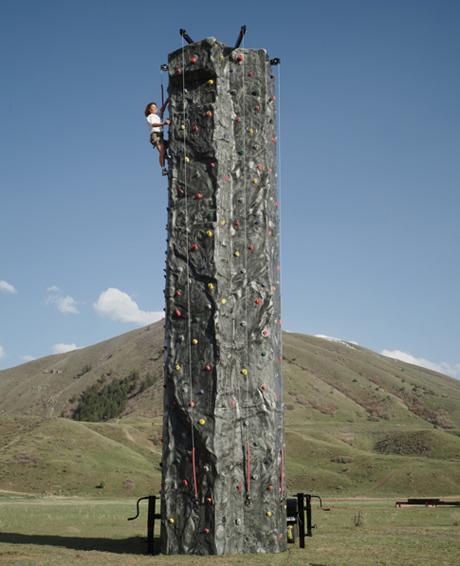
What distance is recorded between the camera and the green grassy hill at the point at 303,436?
3067 centimetres

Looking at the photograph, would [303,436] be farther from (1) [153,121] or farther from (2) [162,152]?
(1) [153,121]

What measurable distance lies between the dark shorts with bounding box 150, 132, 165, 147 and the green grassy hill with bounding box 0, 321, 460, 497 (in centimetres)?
2382

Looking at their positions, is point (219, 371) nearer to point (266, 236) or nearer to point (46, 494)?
point (266, 236)

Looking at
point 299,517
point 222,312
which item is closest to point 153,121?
point 222,312

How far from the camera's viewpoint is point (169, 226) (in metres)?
9.66

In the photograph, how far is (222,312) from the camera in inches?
359

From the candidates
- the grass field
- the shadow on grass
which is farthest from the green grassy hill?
the shadow on grass

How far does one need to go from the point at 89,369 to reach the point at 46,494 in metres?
74.9

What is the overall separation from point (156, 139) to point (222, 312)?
3802mm

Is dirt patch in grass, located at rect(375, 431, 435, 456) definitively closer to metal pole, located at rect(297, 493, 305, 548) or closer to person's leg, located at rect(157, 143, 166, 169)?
metal pole, located at rect(297, 493, 305, 548)

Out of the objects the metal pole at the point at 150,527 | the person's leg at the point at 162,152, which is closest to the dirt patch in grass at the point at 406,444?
the metal pole at the point at 150,527

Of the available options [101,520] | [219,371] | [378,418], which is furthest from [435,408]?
[219,371]

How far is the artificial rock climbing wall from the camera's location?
338 inches

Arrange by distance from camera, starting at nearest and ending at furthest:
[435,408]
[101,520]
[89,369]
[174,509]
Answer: [174,509]
[101,520]
[435,408]
[89,369]
